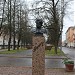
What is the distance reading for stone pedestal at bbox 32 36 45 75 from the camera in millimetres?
8992

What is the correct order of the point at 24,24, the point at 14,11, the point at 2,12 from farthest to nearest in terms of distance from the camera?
the point at 24,24, the point at 14,11, the point at 2,12

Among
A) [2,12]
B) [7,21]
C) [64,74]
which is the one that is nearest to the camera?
[64,74]

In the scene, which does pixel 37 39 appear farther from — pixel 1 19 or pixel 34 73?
pixel 1 19

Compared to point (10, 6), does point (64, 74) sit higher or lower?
lower

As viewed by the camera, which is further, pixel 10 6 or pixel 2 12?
pixel 10 6

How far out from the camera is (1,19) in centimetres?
4744

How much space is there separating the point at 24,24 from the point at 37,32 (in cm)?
5978

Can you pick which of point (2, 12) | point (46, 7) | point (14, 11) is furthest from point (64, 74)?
point (14, 11)

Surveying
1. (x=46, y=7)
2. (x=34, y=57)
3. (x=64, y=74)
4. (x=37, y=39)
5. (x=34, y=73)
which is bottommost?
(x=64, y=74)

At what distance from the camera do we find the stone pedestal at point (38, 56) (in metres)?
8.99

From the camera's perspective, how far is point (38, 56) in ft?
29.5

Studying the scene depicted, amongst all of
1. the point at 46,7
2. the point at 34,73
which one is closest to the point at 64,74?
the point at 34,73

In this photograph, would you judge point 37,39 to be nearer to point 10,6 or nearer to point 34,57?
point 34,57

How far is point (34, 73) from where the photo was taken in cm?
914
